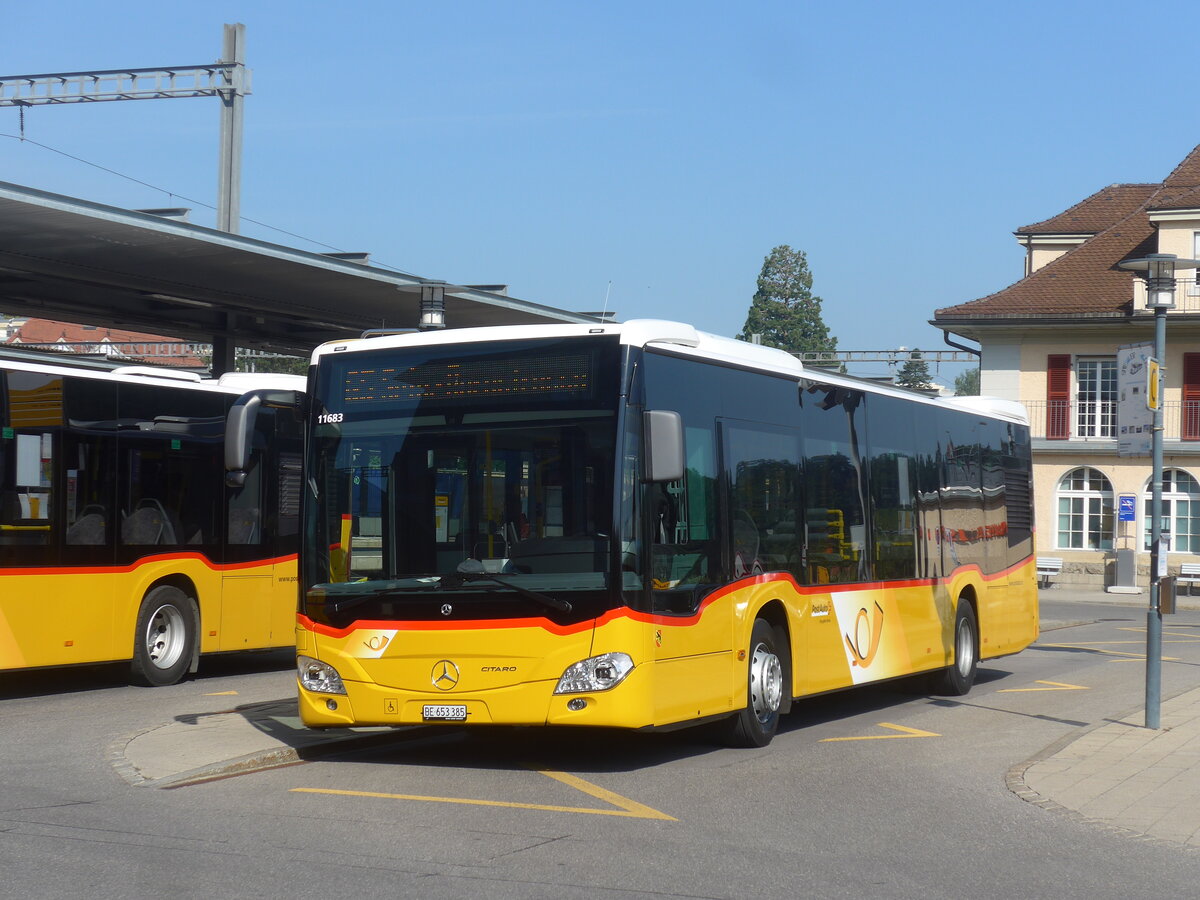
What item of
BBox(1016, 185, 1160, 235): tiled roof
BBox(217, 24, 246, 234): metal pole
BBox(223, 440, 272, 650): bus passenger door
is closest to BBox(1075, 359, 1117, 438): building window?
BBox(1016, 185, 1160, 235): tiled roof

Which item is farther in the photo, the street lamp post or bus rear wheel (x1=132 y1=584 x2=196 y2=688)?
bus rear wheel (x1=132 y1=584 x2=196 y2=688)

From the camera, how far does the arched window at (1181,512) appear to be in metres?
47.0

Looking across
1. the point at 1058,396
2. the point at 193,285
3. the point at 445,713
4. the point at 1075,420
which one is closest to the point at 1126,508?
the point at 1075,420

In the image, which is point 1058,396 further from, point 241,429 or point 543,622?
point 241,429

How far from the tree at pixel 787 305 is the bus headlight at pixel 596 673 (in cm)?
10011

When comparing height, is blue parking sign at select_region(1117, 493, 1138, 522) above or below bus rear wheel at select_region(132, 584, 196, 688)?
above

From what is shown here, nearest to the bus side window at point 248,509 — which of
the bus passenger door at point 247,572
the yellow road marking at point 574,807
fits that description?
the bus passenger door at point 247,572

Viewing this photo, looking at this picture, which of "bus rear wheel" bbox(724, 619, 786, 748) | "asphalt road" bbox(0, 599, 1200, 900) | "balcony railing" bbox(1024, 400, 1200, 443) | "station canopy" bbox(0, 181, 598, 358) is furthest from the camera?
"balcony railing" bbox(1024, 400, 1200, 443)

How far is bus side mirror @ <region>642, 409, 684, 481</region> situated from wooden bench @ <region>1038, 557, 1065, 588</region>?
39.6 meters

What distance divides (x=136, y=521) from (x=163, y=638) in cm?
135

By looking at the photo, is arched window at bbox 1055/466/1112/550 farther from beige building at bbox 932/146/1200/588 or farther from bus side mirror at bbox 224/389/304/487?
bus side mirror at bbox 224/389/304/487

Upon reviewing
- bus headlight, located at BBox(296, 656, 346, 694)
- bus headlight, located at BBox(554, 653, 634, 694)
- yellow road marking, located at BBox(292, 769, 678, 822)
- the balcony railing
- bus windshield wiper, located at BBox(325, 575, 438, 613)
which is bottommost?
yellow road marking, located at BBox(292, 769, 678, 822)

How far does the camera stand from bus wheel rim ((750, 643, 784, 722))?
460 inches

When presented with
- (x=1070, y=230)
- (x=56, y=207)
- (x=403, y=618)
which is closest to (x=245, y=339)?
(x=56, y=207)
